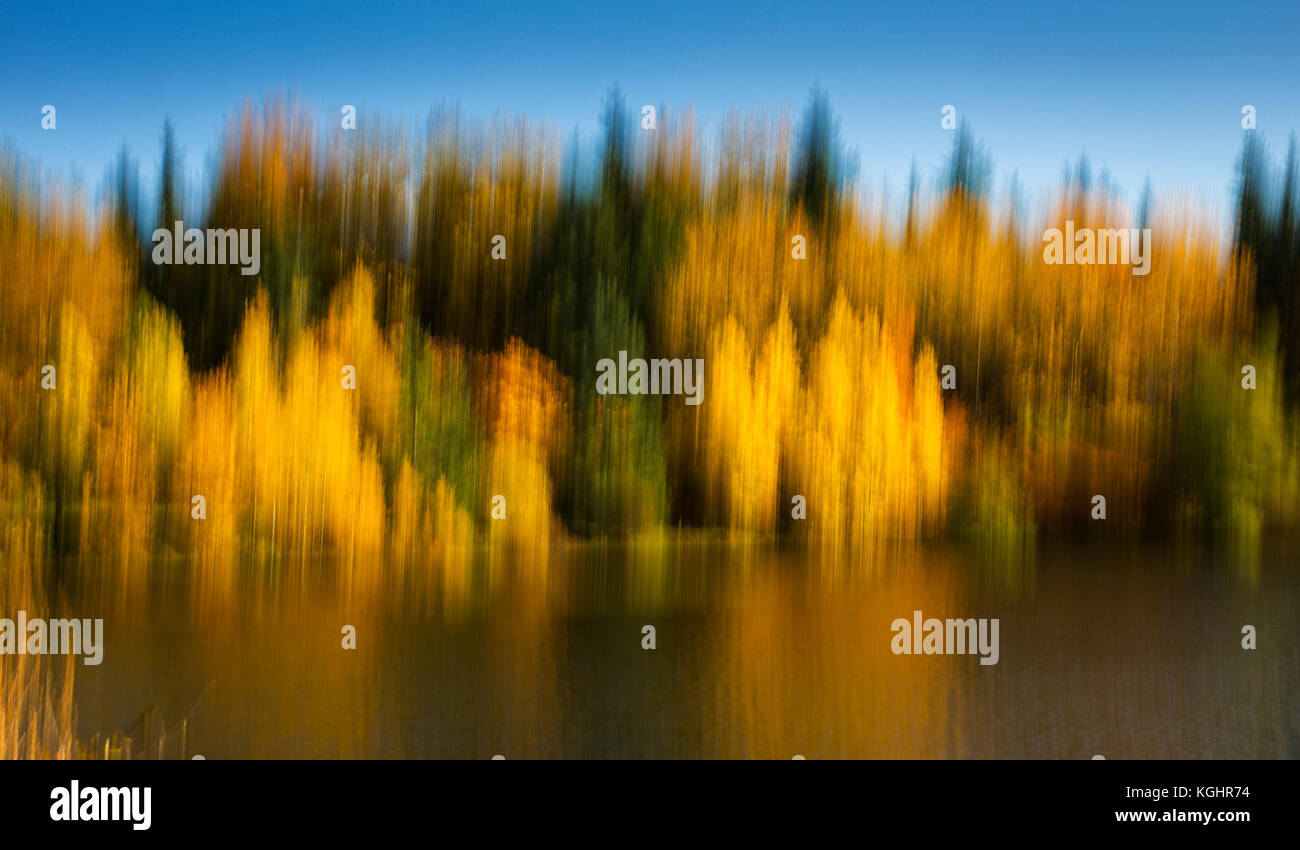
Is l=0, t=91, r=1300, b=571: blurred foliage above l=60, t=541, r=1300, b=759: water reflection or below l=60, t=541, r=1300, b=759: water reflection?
above

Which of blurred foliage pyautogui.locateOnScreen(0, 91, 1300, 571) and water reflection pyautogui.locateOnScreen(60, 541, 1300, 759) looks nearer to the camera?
water reflection pyautogui.locateOnScreen(60, 541, 1300, 759)

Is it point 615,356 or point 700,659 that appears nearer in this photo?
point 700,659

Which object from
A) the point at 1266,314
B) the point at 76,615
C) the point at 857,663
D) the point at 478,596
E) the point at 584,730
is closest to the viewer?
the point at 584,730

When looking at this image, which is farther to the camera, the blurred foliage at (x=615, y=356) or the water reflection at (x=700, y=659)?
the blurred foliage at (x=615, y=356)

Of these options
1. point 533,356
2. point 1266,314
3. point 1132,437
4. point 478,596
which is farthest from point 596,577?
point 1266,314

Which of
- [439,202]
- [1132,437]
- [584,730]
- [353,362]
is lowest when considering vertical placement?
[584,730]

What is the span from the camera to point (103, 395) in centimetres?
1090

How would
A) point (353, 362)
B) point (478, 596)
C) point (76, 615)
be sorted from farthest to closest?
point (353, 362), point (478, 596), point (76, 615)

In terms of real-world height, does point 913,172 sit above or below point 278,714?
above

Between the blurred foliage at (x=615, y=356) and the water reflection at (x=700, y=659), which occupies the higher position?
the blurred foliage at (x=615, y=356)

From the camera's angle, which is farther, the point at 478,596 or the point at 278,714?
the point at 478,596

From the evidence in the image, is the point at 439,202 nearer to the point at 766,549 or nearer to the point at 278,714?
the point at 766,549

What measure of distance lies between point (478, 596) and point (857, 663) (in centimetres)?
356

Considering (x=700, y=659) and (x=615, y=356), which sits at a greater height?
(x=615, y=356)
